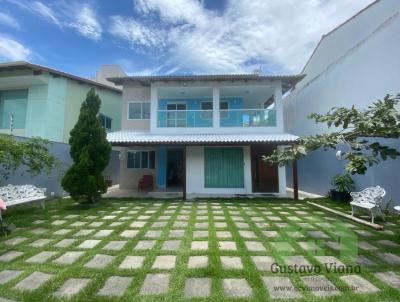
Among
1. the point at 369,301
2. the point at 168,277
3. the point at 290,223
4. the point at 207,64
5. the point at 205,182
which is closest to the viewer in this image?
the point at 369,301

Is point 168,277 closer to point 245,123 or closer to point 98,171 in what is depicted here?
point 98,171

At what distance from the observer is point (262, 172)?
515 inches

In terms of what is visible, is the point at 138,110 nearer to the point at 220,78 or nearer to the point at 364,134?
the point at 220,78

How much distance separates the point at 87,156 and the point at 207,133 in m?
6.59

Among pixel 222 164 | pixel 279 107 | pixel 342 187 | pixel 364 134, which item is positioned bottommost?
pixel 342 187

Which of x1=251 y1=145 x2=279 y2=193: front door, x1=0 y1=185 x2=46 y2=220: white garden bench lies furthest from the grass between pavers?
x1=251 y1=145 x2=279 y2=193: front door

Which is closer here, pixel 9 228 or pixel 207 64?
pixel 9 228

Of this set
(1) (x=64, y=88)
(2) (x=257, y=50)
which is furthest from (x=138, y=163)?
(2) (x=257, y=50)

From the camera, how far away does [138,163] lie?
1480cm

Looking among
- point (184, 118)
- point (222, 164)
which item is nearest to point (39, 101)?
point (184, 118)

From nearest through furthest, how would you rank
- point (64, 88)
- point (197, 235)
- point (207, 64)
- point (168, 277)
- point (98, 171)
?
1. point (168, 277)
2. point (197, 235)
3. point (98, 171)
4. point (64, 88)
5. point (207, 64)

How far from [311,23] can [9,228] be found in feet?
54.4

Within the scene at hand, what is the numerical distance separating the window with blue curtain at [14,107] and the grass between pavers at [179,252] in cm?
839

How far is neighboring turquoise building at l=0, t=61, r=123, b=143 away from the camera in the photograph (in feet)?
42.3
